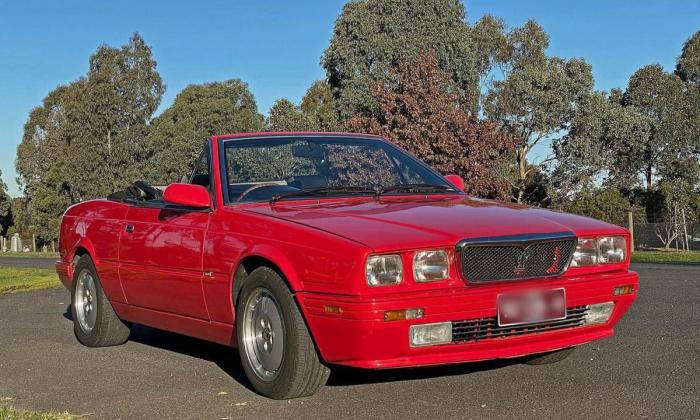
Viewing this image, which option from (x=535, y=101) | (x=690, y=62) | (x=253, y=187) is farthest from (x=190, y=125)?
(x=253, y=187)

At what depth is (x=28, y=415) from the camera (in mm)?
4582

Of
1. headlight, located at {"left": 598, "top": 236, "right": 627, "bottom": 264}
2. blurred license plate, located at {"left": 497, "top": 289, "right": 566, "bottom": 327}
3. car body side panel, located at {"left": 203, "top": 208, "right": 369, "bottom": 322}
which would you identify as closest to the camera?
car body side panel, located at {"left": 203, "top": 208, "right": 369, "bottom": 322}

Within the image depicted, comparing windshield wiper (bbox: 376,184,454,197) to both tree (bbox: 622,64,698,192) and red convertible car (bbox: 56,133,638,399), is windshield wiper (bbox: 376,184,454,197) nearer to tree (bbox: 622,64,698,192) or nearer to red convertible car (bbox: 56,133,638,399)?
red convertible car (bbox: 56,133,638,399)

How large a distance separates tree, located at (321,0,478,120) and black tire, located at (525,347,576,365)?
36151mm

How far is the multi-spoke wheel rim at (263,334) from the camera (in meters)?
4.93

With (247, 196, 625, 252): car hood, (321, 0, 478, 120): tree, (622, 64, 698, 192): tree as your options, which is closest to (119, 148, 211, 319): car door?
(247, 196, 625, 252): car hood

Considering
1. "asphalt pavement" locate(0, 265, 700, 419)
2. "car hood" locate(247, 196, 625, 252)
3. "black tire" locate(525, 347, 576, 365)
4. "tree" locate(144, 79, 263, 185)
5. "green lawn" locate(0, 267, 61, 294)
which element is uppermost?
"tree" locate(144, 79, 263, 185)

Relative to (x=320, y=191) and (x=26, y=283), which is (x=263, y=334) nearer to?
(x=320, y=191)

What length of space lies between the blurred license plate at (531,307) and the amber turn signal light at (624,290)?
1.60 feet

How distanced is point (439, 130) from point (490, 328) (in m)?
23.2

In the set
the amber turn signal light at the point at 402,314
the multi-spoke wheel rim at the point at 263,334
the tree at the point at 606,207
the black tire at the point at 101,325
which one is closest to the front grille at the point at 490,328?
the amber turn signal light at the point at 402,314

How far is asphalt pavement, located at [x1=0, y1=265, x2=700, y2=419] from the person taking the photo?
455 cm

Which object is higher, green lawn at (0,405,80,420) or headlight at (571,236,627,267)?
headlight at (571,236,627,267)

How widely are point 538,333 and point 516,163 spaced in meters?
39.2
